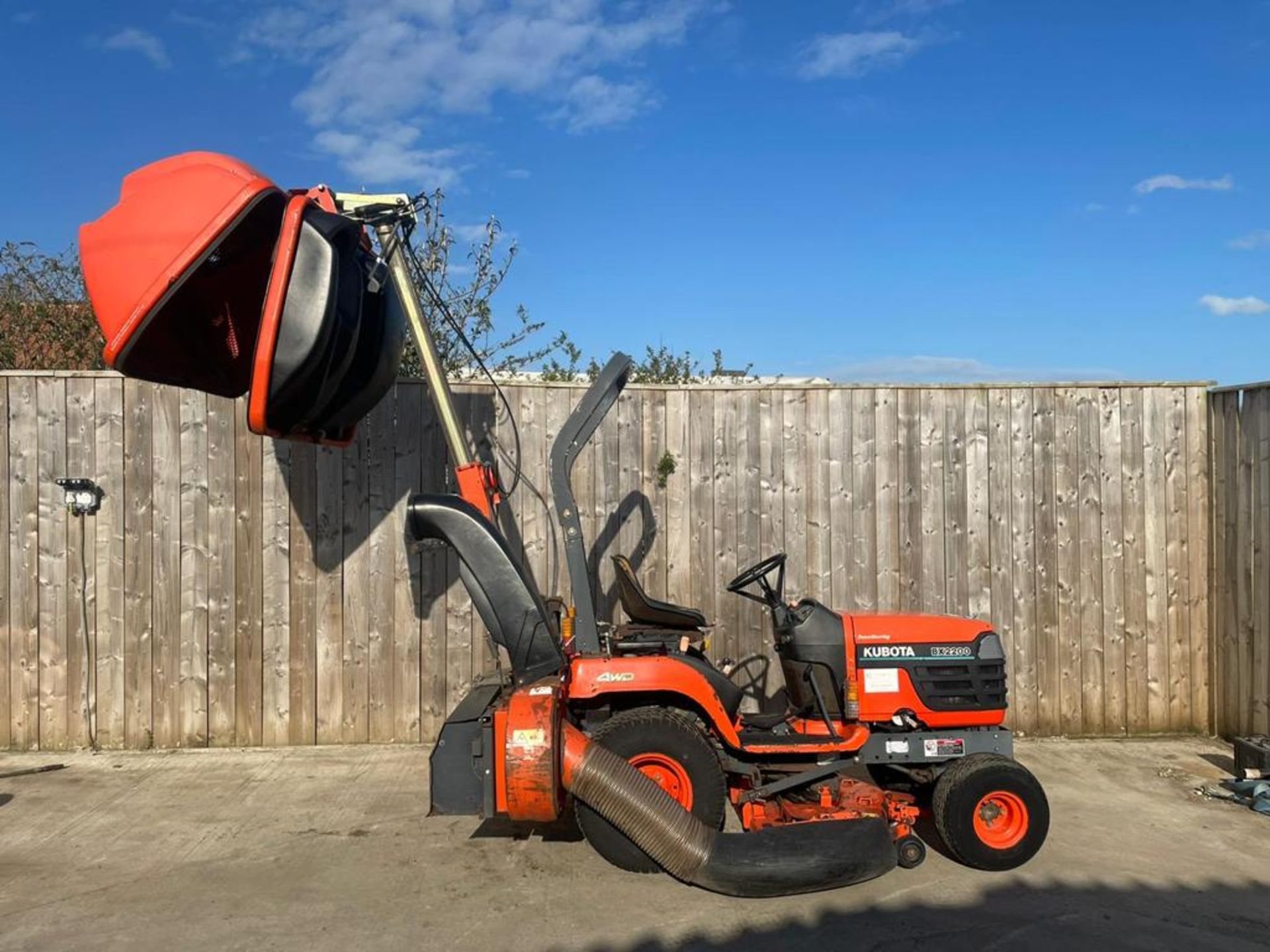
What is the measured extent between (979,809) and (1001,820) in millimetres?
163

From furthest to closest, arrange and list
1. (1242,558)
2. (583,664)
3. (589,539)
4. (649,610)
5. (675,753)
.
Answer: (589,539)
(1242,558)
(649,610)
(583,664)
(675,753)

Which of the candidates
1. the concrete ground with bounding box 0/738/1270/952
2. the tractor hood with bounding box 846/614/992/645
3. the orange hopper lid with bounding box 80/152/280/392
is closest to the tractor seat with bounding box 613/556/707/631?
the tractor hood with bounding box 846/614/992/645

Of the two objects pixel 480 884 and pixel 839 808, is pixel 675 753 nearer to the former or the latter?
pixel 839 808

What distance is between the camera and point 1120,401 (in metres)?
6.24

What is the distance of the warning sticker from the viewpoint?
4.27 m

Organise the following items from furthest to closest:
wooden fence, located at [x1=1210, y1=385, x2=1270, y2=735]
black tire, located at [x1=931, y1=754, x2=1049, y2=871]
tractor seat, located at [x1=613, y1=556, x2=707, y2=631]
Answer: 1. wooden fence, located at [x1=1210, y1=385, x2=1270, y2=735]
2. tractor seat, located at [x1=613, y1=556, x2=707, y2=631]
3. black tire, located at [x1=931, y1=754, x2=1049, y2=871]

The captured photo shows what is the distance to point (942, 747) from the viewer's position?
14.0 feet

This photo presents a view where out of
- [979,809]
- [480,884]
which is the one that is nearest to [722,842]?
[480,884]

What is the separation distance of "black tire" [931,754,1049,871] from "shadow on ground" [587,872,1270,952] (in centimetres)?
14

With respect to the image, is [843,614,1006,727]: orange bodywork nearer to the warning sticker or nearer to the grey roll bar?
the warning sticker

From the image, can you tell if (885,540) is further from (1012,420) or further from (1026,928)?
(1026,928)

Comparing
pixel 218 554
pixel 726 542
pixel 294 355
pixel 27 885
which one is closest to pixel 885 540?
pixel 726 542

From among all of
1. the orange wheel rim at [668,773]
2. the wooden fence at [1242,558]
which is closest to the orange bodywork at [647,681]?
the orange wheel rim at [668,773]

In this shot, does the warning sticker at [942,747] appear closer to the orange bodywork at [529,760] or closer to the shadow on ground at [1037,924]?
the shadow on ground at [1037,924]
